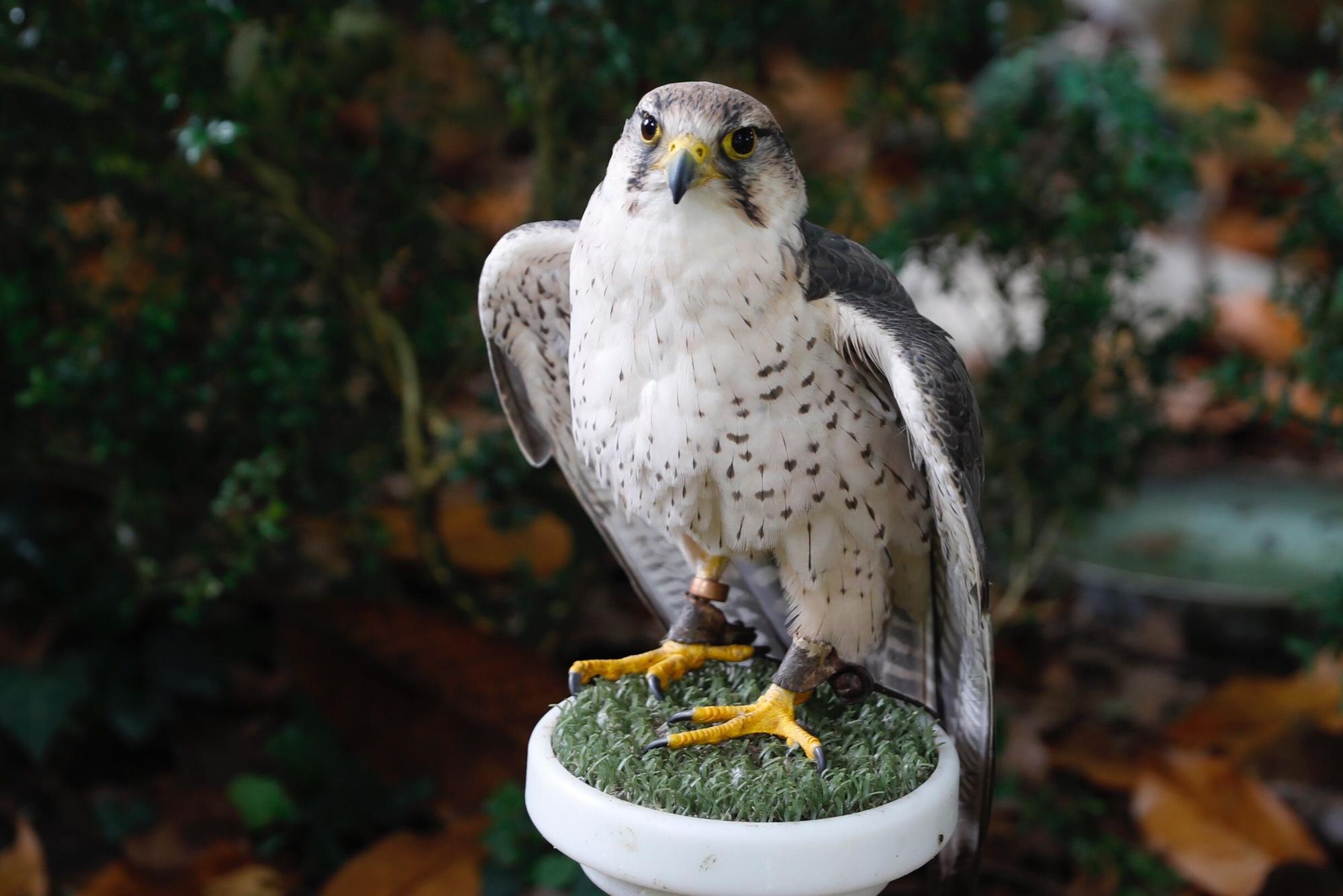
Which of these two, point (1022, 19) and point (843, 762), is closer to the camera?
point (843, 762)

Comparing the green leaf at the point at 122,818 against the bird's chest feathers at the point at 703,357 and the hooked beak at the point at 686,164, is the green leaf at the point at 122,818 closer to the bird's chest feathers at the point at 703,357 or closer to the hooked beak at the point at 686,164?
the bird's chest feathers at the point at 703,357

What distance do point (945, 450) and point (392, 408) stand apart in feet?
5.37

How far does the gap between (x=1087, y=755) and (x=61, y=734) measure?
2.31 meters

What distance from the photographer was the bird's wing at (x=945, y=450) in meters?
1.31

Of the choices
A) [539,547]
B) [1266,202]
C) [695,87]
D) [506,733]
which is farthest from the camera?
[539,547]

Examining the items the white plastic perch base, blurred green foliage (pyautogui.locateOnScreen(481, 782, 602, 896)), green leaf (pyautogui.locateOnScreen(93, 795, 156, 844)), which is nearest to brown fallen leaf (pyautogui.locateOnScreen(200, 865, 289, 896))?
green leaf (pyautogui.locateOnScreen(93, 795, 156, 844))

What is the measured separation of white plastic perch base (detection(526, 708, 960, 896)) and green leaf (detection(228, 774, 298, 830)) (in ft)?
4.23

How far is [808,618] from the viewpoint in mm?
1554

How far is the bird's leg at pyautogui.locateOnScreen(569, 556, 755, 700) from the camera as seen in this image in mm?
1659

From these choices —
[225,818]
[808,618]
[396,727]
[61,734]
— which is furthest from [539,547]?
[808,618]

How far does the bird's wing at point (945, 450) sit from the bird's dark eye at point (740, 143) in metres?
0.13

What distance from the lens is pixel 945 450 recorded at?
4.28ft

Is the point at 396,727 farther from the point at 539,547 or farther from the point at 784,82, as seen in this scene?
the point at 784,82

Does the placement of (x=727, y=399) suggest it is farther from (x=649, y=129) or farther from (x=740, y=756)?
(x=740, y=756)
